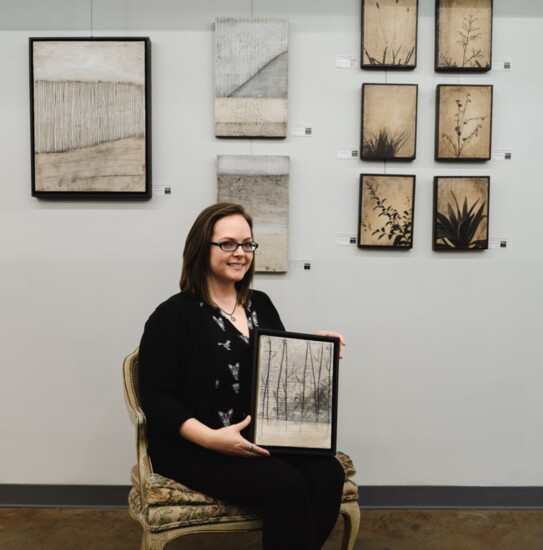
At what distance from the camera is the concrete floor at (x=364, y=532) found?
7.63ft

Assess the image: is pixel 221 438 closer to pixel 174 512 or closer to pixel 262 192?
pixel 174 512

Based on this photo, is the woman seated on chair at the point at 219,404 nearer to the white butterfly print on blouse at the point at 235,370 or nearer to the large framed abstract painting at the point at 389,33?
the white butterfly print on blouse at the point at 235,370

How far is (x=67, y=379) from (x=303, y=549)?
1.54 metres

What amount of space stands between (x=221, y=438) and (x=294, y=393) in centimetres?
29

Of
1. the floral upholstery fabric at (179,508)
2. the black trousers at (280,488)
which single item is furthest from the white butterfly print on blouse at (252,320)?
the floral upholstery fabric at (179,508)

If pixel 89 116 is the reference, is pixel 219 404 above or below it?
below

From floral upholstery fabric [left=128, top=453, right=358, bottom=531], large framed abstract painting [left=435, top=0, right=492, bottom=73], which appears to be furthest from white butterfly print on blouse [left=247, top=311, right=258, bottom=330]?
large framed abstract painting [left=435, top=0, right=492, bottom=73]

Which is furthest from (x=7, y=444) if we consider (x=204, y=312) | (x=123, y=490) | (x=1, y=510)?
(x=204, y=312)

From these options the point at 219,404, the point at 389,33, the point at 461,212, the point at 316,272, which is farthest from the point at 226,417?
the point at 389,33

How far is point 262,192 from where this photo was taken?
2543 millimetres

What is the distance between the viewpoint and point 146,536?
67.4 inches

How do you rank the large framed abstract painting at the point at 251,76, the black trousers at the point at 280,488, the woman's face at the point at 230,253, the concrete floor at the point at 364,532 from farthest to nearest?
1. the large framed abstract painting at the point at 251,76
2. the concrete floor at the point at 364,532
3. the woman's face at the point at 230,253
4. the black trousers at the point at 280,488

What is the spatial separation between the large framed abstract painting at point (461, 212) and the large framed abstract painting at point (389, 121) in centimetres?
25

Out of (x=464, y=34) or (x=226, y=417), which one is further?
(x=464, y=34)
